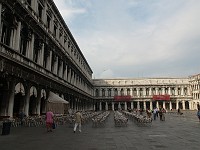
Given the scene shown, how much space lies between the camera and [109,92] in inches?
3873

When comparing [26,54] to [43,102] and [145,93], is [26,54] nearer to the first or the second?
[43,102]

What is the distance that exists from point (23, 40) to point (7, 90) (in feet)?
19.3

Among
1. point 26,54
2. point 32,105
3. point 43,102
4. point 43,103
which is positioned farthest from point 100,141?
point 43,103

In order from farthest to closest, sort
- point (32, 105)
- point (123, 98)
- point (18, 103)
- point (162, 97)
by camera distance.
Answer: point (123, 98) < point (162, 97) < point (32, 105) < point (18, 103)

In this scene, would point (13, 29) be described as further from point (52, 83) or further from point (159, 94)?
point (159, 94)

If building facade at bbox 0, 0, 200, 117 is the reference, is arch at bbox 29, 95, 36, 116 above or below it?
below

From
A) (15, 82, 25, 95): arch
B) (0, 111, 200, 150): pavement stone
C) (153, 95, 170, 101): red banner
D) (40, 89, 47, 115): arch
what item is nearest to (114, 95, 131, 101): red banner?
(153, 95, 170, 101): red banner

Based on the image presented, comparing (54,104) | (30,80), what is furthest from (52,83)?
(30,80)

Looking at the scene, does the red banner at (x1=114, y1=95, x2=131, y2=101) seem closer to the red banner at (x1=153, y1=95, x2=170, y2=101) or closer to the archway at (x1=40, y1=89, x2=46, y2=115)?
the red banner at (x1=153, y1=95, x2=170, y2=101)

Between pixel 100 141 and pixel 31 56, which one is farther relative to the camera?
pixel 31 56

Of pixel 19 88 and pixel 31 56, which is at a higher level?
pixel 31 56


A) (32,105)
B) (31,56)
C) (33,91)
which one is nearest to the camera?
(31,56)

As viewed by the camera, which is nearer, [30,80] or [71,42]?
[30,80]

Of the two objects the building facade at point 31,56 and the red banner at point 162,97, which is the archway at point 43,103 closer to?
the building facade at point 31,56
